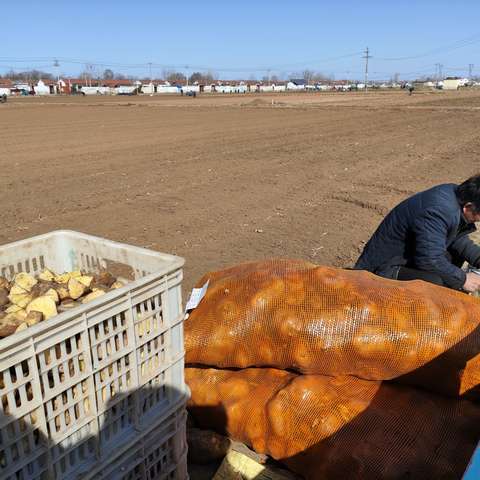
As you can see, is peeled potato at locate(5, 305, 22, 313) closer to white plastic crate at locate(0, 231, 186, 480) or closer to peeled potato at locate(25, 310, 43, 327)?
peeled potato at locate(25, 310, 43, 327)

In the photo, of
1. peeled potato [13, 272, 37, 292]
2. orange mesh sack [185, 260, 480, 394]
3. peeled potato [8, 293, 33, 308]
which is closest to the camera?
peeled potato [8, 293, 33, 308]

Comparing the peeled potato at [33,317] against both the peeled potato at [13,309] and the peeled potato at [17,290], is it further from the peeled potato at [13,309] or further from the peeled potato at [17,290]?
the peeled potato at [17,290]

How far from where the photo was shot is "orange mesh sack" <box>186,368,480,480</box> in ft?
7.11

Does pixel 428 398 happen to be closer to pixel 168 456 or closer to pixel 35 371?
pixel 168 456

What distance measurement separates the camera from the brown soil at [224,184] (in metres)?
6.82


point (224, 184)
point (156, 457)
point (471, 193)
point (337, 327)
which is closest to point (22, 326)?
point (156, 457)

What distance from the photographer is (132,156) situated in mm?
14297

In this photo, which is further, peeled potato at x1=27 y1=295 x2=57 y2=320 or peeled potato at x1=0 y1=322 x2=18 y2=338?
peeled potato at x1=27 y1=295 x2=57 y2=320

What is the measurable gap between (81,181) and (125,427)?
9.63 m

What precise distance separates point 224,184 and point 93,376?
8912 millimetres

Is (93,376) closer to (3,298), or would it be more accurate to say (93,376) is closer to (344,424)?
(3,298)

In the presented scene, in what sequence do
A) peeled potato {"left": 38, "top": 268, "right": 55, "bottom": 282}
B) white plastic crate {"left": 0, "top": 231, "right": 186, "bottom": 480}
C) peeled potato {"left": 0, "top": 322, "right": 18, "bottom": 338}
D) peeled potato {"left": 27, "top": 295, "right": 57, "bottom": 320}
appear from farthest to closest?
peeled potato {"left": 38, "top": 268, "right": 55, "bottom": 282} < peeled potato {"left": 27, "top": 295, "right": 57, "bottom": 320} < peeled potato {"left": 0, "top": 322, "right": 18, "bottom": 338} < white plastic crate {"left": 0, "top": 231, "right": 186, "bottom": 480}

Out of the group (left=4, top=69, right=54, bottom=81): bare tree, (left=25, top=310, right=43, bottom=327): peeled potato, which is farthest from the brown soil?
(left=4, top=69, right=54, bottom=81): bare tree

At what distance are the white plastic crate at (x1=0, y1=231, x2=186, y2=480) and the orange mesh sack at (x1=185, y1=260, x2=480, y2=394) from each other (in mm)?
568
